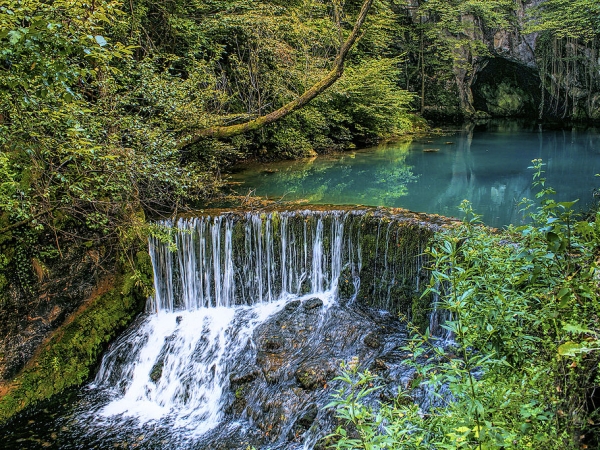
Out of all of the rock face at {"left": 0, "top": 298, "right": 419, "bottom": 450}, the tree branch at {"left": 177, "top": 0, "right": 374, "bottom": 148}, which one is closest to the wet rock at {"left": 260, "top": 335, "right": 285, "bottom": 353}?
the rock face at {"left": 0, "top": 298, "right": 419, "bottom": 450}

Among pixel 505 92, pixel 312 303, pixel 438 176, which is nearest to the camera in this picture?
pixel 312 303

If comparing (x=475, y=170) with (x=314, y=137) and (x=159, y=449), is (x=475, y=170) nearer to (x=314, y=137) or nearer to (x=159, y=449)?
(x=314, y=137)

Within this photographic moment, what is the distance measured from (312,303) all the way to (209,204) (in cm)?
338

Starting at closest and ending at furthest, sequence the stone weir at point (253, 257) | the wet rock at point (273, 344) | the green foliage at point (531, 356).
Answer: the green foliage at point (531, 356) → the wet rock at point (273, 344) → the stone weir at point (253, 257)

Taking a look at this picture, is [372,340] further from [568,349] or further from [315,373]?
[568,349]

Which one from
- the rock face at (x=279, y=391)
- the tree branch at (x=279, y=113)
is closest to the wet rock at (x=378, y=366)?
the rock face at (x=279, y=391)

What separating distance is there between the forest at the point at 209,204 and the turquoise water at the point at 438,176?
3.11ft

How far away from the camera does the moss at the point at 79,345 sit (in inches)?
224

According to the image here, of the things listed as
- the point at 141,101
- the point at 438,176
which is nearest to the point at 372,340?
the point at 141,101

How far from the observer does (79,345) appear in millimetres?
6297

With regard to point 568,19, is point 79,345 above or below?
below

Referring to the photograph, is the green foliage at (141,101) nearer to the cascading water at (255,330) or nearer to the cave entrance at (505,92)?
the cascading water at (255,330)

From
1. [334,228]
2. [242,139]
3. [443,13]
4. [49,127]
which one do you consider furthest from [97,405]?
[443,13]

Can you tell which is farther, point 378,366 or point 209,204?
point 209,204
